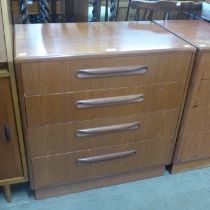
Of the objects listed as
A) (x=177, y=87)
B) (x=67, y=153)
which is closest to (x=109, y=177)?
(x=67, y=153)

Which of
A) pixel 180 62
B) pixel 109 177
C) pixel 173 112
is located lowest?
pixel 109 177

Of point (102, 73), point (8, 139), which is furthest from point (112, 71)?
point (8, 139)

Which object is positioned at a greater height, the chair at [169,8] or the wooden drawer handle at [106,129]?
the chair at [169,8]

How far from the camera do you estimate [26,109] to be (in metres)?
1.02

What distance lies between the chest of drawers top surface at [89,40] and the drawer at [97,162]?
44 cm

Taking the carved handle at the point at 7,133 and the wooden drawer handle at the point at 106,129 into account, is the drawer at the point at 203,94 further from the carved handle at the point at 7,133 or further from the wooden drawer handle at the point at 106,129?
the carved handle at the point at 7,133

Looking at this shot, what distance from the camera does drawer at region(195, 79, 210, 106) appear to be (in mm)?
1201

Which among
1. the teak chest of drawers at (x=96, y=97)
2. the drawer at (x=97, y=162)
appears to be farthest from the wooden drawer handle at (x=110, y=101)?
the drawer at (x=97, y=162)

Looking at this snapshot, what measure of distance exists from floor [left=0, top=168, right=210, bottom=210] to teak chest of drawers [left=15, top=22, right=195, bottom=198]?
61 millimetres

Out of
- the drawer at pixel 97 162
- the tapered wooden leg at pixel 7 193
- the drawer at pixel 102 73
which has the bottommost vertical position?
the tapered wooden leg at pixel 7 193

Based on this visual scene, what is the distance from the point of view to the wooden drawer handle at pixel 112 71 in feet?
3.31

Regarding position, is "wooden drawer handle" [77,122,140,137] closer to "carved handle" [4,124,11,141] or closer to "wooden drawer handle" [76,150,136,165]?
"wooden drawer handle" [76,150,136,165]

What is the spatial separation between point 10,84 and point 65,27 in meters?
0.40

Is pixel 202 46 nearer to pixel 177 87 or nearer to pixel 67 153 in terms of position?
pixel 177 87
